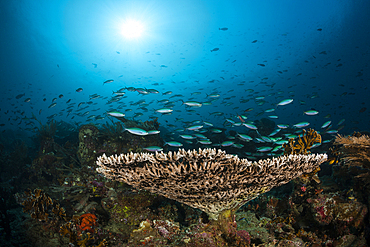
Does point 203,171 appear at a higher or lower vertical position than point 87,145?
lower

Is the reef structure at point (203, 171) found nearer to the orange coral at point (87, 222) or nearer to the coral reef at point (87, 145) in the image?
the orange coral at point (87, 222)

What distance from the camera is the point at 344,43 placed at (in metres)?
35.6

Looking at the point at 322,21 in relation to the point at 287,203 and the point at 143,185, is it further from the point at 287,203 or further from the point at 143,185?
the point at 143,185

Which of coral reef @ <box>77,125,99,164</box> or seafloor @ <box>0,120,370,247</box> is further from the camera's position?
coral reef @ <box>77,125,99,164</box>

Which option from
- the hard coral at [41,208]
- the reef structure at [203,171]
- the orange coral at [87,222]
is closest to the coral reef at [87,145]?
the hard coral at [41,208]

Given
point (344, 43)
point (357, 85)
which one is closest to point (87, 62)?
point (344, 43)

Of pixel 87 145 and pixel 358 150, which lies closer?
pixel 358 150

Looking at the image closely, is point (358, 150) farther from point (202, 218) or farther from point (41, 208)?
point (41, 208)

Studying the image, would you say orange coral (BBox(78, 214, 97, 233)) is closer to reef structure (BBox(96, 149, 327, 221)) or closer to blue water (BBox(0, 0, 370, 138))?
reef structure (BBox(96, 149, 327, 221))

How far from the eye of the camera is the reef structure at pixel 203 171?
7.22 feet

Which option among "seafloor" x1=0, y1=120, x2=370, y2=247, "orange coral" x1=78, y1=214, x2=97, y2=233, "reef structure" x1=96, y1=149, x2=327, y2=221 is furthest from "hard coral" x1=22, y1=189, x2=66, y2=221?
"reef structure" x1=96, y1=149, x2=327, y2=221

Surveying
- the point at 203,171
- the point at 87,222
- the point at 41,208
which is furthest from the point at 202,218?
the point at 41,208

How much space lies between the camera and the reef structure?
2199 millimetres

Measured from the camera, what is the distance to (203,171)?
7.07 feet
